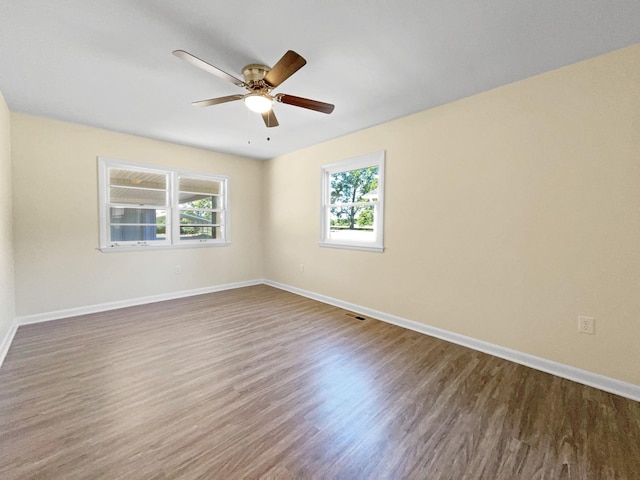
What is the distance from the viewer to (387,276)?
3441mm

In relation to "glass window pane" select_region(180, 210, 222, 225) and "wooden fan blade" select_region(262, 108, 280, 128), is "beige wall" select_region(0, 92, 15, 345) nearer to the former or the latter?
"glass window pane" select_region(180, 210, 222, 225)

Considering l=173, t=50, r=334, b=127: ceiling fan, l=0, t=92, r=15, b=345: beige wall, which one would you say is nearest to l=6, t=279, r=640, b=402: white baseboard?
l=0, t=92, r=15, b=345: beige wall

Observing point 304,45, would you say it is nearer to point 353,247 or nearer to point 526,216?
point 526,216

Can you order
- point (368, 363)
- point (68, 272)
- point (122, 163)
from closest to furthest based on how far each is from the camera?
1. point (368, 363)
2. point (68, 272)
3. point (122, 163)

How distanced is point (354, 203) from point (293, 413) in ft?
9.31

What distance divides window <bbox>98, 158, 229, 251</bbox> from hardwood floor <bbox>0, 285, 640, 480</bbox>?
1648mm

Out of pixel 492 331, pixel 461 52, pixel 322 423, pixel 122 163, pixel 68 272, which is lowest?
pixel 322 423

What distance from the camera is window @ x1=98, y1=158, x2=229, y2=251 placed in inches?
150

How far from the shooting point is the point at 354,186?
3.94 m

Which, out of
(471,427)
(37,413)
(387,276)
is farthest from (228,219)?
(471,427)

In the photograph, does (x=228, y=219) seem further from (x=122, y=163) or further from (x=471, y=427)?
(x=471, y=427)

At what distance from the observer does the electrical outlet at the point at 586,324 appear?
207cm

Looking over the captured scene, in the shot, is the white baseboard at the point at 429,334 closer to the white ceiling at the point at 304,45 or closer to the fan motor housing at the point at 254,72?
the white ceiling at the point at 304,45

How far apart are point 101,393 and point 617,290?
153 inches
